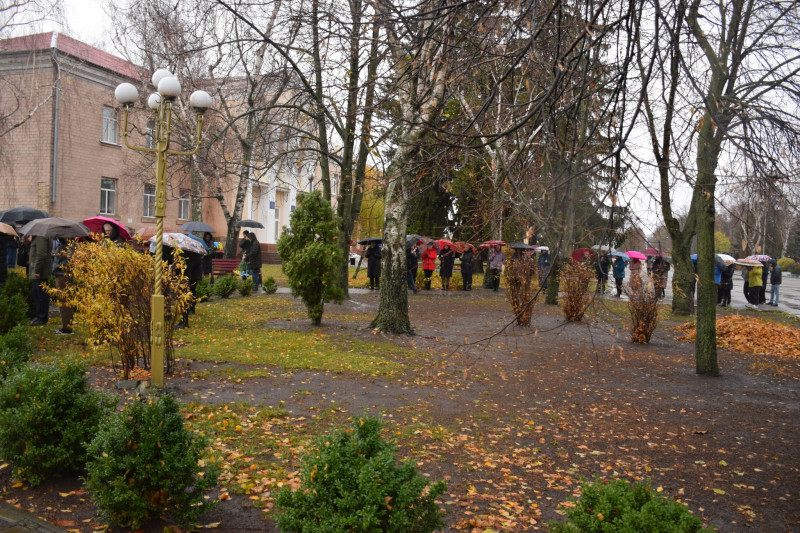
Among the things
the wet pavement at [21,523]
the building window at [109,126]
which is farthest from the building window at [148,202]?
the wet pavement at [21,523]

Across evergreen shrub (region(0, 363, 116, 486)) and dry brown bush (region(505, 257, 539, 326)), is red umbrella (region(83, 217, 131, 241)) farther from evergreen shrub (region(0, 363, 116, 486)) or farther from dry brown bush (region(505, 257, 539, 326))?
dry brown bush (region(505, 257, 539, 326))

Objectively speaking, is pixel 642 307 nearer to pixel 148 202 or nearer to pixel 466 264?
pixel 466 264

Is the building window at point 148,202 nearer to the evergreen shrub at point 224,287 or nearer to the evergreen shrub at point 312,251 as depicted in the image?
the evergreen shrub at point 224,287

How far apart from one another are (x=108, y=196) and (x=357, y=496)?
2941 centimetres

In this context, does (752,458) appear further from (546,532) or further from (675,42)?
(675,42)

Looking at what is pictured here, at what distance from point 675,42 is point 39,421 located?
5073 millimetres

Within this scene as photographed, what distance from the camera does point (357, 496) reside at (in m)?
2.92

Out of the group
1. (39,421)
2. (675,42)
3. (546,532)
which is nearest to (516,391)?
(546,532)

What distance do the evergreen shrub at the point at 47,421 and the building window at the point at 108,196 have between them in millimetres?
26276

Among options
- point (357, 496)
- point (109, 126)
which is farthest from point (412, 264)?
point (357, 496)

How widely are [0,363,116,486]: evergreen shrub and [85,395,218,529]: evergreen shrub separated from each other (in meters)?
0.63

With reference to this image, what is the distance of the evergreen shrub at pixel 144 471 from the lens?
3.53m

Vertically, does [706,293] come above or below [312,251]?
below

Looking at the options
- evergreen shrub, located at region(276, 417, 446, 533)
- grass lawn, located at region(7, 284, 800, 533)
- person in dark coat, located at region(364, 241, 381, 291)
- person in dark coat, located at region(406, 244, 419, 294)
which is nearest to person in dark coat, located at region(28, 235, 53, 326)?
grass lawn, located at region(7, 284, 800, 533)
